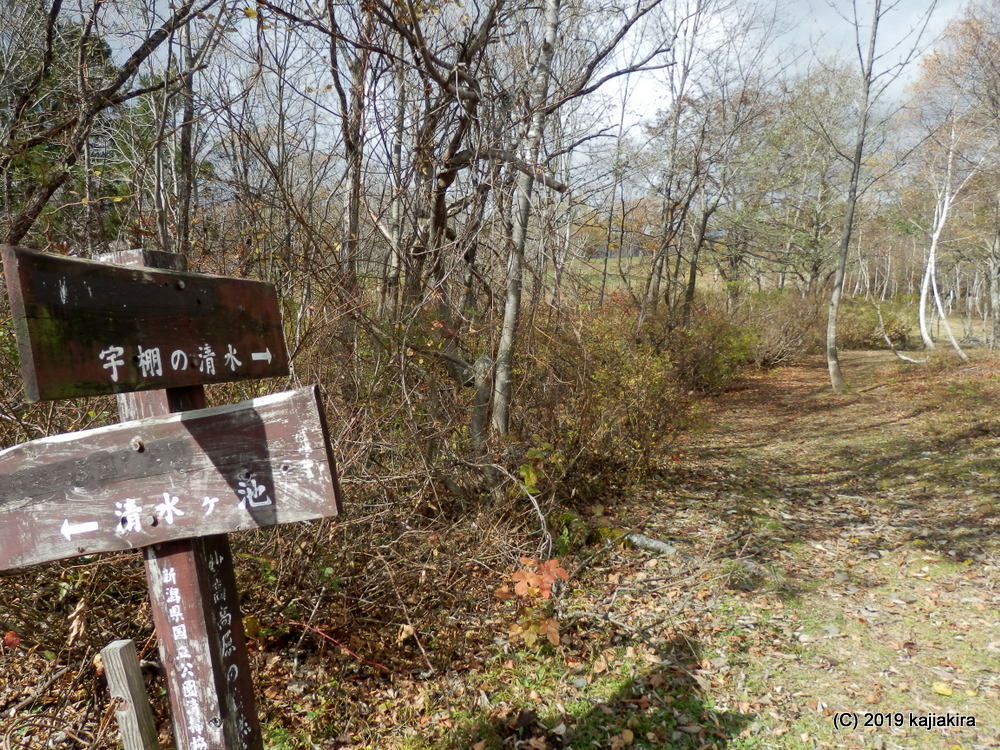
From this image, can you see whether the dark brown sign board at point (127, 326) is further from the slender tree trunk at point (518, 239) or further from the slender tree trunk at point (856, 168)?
the slender tree trunk at point (856, 168)

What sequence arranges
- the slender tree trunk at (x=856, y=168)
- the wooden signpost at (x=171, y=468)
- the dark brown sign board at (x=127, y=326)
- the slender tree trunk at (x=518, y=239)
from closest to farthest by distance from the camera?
the dark brown sign board at (x=127, y=326), the wooden signpost at (x=171, y=468), the slender tree trunk at (x=518, y=239), the slender tree trunk at (x=856, y=168)

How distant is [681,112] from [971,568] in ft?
29.5

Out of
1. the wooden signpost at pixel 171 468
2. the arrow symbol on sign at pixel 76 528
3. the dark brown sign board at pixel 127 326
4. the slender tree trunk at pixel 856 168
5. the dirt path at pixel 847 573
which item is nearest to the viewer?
the dark brown sign board at pixel 127 326

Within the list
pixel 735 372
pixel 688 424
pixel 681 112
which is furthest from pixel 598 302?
pixel 735 372

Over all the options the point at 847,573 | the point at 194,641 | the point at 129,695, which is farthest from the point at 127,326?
the point at 847,573

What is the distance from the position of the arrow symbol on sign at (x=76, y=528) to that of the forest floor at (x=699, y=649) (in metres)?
1.55

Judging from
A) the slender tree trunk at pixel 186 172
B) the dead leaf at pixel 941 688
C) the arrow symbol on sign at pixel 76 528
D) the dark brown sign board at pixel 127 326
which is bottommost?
the dead leaf at pixel 941 688

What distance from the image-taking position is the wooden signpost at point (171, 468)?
1341mm

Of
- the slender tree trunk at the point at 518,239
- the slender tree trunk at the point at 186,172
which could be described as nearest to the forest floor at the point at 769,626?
the slender tree trunk at the point at 518,239

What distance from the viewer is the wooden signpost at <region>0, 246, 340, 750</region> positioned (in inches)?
52.8

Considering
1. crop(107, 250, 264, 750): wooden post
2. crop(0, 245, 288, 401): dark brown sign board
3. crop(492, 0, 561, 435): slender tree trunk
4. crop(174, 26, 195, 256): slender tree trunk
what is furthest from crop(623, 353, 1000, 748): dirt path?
crop(174, 26, 195, 256): slender tree trunk

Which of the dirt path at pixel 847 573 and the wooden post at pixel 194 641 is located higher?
the wooden post at pixel 194 641

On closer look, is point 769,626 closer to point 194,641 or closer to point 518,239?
point 518,239

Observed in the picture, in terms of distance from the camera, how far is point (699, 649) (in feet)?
12.3
